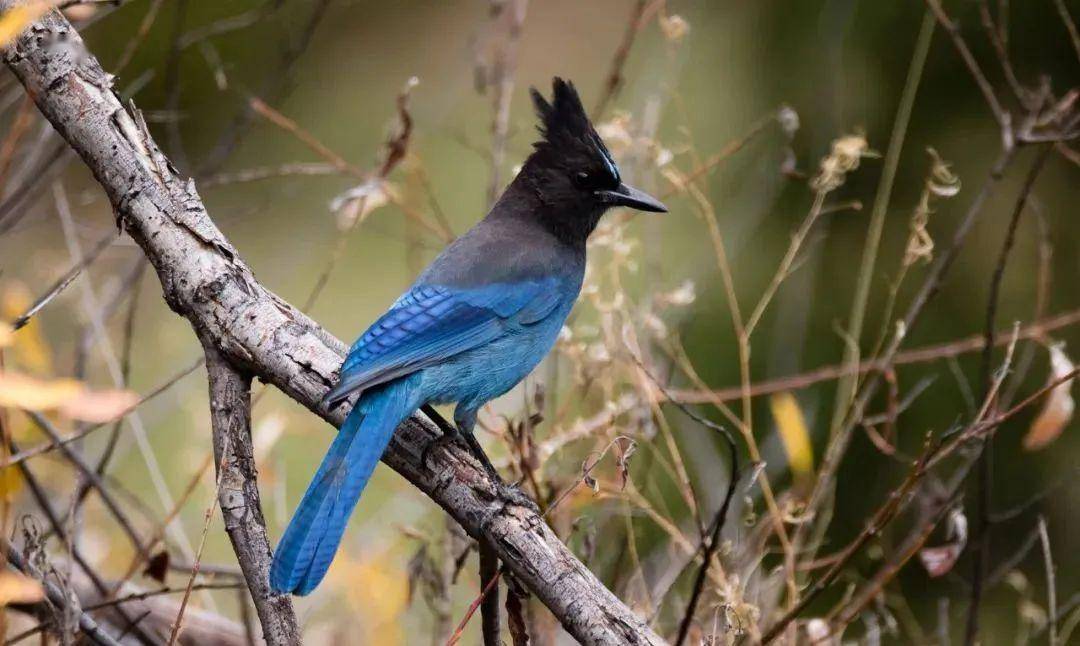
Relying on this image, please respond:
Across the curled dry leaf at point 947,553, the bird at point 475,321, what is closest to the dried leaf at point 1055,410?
the curled dry leaf at point 947,553

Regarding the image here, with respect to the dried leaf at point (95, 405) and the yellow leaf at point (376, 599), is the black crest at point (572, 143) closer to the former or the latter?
the yellow leaf at point (376, 599)

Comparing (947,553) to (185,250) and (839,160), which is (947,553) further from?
(185,250)

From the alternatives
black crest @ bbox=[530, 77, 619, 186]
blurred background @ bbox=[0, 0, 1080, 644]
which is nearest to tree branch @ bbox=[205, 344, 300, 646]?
blurred background @ bbox=[0, 0, 1080, 644]

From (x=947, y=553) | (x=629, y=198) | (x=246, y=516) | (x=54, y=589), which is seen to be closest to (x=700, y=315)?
(x=629, y=198)

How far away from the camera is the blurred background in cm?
297

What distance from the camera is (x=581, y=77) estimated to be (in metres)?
7.71

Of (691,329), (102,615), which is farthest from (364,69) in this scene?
(102,615)

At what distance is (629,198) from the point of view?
11.0ft

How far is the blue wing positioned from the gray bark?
0.08 m

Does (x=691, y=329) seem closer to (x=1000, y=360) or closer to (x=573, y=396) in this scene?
(x=1000, y=360)

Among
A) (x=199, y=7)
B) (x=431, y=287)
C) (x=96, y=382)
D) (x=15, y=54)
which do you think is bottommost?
(x=431, y=287)

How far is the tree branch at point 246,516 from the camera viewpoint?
216 centimetres

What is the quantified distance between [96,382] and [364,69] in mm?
3595

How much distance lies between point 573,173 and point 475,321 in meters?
0.55
